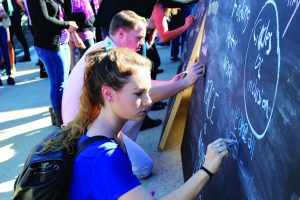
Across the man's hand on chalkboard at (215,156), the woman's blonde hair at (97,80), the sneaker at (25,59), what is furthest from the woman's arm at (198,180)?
the sneaker at (25,59)

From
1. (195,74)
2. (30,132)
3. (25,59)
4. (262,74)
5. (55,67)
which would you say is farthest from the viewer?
(25,59)

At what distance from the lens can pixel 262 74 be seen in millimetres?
1503

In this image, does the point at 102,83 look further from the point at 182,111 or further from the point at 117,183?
the point at 182,111

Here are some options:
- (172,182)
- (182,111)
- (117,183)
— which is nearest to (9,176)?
(172,182)

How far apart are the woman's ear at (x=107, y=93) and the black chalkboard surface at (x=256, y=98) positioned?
55 cm

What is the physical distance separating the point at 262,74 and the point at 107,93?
2.07 feet

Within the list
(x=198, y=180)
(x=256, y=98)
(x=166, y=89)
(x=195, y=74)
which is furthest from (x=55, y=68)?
(x=256, y=98)

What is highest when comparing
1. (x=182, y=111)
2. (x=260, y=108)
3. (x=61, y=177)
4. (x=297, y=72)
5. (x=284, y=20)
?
(x=284, y=20)

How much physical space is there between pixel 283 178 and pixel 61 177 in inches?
31.1

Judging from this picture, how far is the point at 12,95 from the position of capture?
6805mm

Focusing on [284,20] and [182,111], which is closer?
[284,20]

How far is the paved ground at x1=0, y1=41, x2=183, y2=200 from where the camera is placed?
3.51m

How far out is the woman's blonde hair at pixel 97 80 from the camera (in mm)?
1679

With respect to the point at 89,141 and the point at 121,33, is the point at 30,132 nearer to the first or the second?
the point at 121,33
